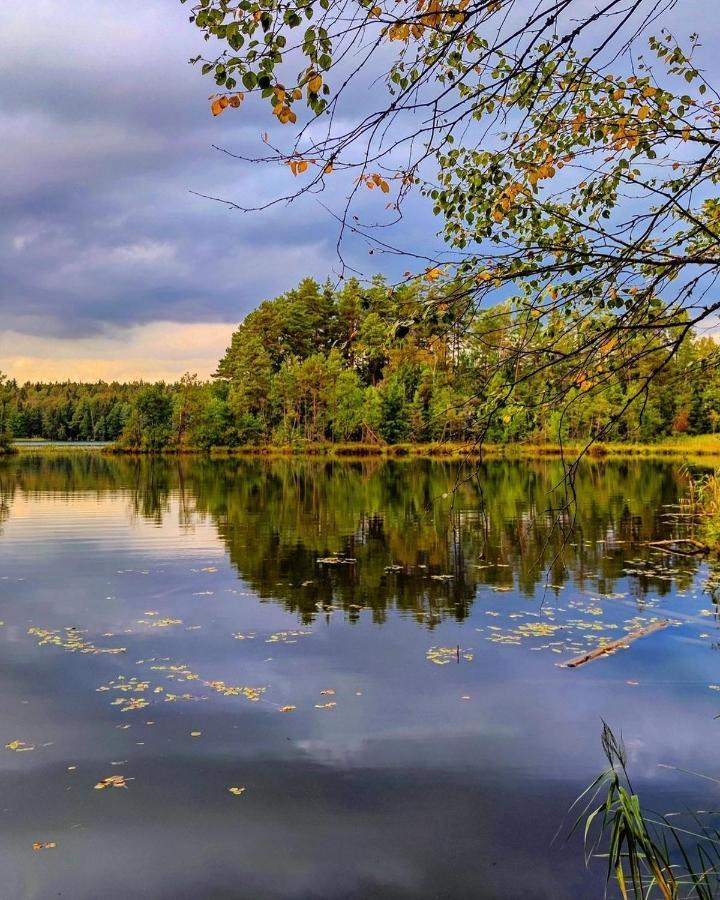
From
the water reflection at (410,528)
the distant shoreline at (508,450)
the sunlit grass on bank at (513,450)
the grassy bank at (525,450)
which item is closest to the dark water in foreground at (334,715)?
the water reflection at (410,528)

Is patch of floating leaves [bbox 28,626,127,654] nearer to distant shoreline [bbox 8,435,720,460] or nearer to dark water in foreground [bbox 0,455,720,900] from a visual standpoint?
dark water in foreground [bbox 0,455,720,900]

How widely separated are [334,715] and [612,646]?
14.2 feet

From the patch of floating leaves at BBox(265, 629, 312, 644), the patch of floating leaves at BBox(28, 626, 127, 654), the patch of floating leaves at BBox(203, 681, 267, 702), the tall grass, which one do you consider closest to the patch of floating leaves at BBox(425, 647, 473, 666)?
the patch of floating leaves at BBox(265, 629, 312, 644)

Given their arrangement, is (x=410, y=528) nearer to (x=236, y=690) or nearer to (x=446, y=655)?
(x=446, y=655)

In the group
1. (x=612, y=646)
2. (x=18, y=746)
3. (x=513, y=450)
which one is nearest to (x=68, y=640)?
(x=18, y=746)

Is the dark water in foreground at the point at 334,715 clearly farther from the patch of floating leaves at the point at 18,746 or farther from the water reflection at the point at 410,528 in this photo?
the water reflection at the point at 410,528

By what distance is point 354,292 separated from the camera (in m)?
4.16

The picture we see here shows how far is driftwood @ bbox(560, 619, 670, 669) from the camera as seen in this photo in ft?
31.9

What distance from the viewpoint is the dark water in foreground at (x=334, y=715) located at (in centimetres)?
561

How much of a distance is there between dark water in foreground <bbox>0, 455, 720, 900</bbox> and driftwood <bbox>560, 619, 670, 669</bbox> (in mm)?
188

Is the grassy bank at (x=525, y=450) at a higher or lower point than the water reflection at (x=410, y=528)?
higher

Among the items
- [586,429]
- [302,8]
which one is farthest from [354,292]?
[586,429]

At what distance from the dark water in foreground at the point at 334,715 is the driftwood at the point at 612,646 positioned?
0.19 meters

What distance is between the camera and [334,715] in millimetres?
8141
